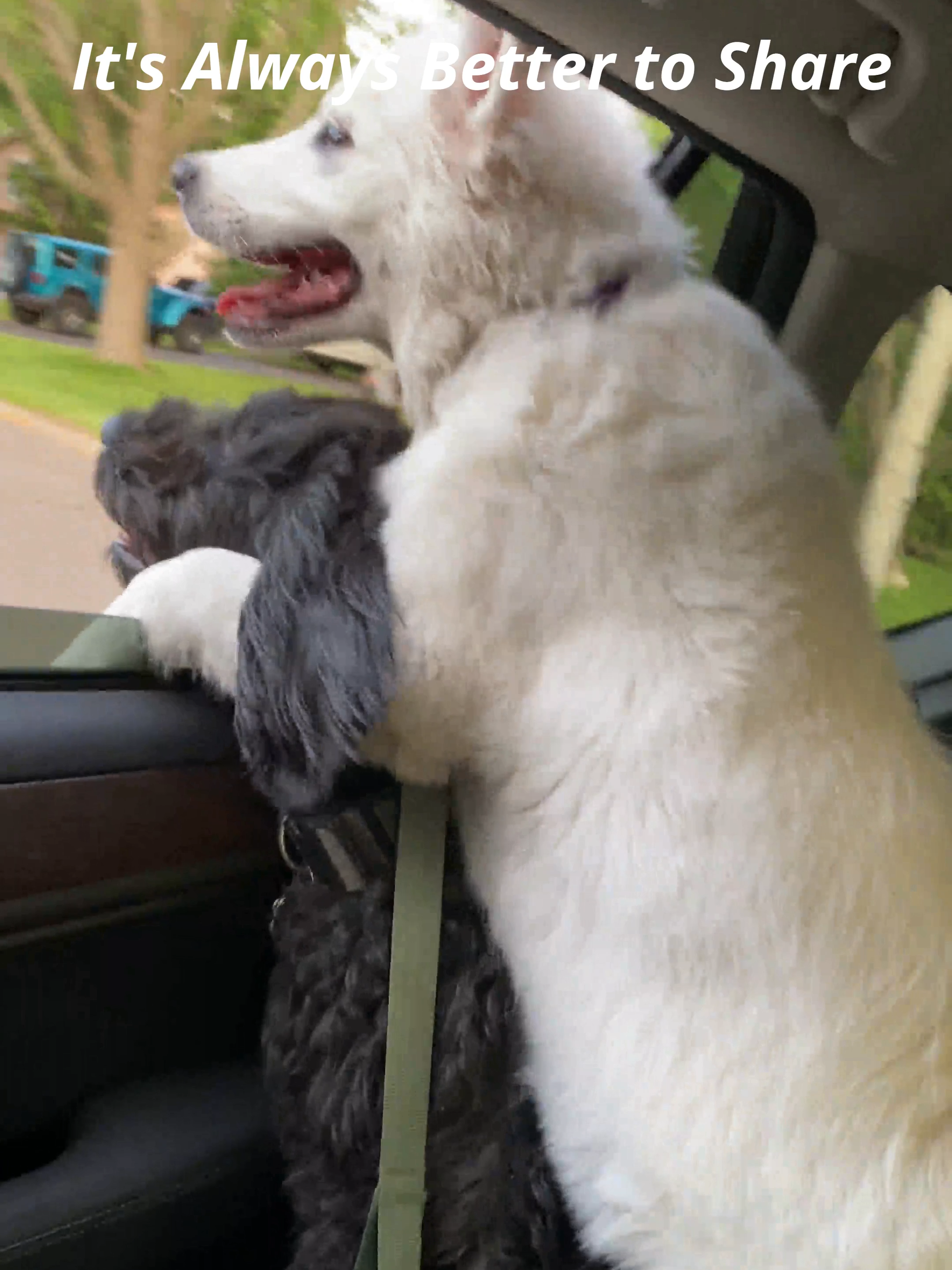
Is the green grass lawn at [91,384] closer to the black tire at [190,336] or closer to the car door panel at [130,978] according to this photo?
the black tire at [190,336]

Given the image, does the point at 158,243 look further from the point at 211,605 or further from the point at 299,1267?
the point at 299,1267

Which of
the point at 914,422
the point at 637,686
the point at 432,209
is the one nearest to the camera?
the point at 637,686

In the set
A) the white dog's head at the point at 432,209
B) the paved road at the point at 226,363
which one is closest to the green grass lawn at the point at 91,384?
the paved road at the point at 226,363

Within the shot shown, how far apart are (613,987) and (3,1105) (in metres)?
0.60

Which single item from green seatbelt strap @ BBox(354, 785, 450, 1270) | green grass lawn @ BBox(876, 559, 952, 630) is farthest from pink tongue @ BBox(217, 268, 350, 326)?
green grass lawn @ BBox(876, 559, 952, 630)

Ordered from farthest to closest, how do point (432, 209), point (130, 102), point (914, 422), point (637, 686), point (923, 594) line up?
point (923, 594)
point (914, 422)
point (130, 102)
point (432, 209)
point (637, 686)

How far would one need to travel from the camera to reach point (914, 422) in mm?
1961

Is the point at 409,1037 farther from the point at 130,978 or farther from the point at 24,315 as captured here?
the point at 24,315

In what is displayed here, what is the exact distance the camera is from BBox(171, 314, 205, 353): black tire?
49.8 inches

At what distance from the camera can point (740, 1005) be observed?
0.92 meters

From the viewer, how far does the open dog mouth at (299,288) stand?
1141 millimetres

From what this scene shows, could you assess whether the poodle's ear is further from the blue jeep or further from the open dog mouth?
→ the blue jeep

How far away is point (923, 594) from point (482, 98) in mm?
1364

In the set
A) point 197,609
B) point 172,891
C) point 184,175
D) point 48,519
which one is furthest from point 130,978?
point 184,175
